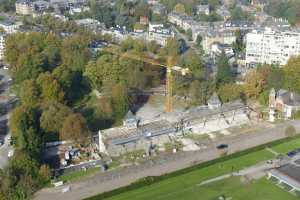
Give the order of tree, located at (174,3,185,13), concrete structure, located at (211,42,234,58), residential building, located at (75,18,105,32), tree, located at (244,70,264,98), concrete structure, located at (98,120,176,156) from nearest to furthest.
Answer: concrete structure, located at (98,120,176,156) → tree, located at (244,70,264,98) → concrete structure, located at (211,42,234,58) → residential building, located at (75,18,105,32) → tree, located at (174,3,185,13)

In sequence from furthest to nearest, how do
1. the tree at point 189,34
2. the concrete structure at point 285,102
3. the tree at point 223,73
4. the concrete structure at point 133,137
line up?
the tree at point 189,34 → the tree at point 223,73 → the concrete structure at point 285,102 → the concrete structure at point 133,137

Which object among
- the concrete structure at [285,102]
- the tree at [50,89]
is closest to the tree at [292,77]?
the concrete structure at [285,102]

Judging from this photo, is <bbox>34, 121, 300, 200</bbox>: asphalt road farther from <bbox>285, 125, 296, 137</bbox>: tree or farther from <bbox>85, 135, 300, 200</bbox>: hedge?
<bbox>85, 135, 300, 200</bbox>: hedge

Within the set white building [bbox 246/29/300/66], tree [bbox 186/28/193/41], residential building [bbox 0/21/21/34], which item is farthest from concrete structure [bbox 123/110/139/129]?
tree [bbox 186/28/193/41]

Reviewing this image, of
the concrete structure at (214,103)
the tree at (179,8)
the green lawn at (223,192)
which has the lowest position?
the green lawn at (223,192)

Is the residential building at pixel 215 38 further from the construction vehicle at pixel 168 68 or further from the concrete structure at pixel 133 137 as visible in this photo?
the concrete structure at pixel 133 137

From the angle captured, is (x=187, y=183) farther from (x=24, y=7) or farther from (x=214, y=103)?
(x=24, y=7)

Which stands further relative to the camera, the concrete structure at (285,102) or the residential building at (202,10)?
the residential building at (202,10)
